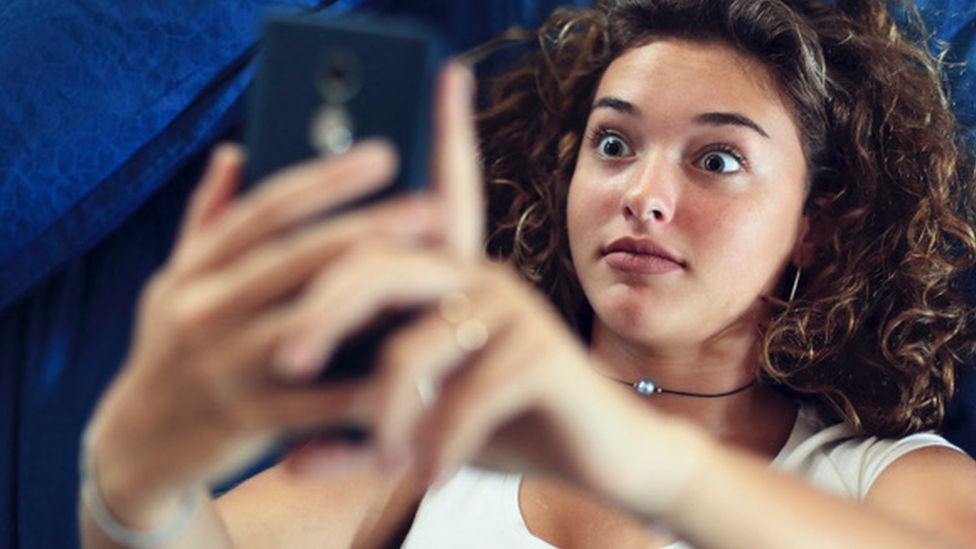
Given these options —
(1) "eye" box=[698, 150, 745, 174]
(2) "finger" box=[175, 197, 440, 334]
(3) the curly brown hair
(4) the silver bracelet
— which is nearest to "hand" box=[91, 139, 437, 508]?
(2) "finger" box=[175, 197, 440, 334]

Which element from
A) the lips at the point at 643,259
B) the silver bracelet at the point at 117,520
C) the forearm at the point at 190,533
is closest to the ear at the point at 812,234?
the lips at the point at 643,259

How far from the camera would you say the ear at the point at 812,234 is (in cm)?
130

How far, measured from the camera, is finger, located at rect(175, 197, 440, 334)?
52 cm

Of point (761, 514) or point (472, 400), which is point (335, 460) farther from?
point (761, 514)

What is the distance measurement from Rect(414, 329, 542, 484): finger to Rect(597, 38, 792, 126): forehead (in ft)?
2.31

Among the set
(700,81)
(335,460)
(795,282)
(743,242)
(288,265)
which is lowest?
(795,282)

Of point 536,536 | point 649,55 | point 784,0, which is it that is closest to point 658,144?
point 649,55

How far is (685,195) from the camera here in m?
1.17

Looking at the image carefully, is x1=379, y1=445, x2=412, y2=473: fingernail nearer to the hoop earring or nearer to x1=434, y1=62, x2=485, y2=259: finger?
x1=434, y1=62, x2=485, y2=259: finger

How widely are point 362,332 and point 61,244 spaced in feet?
2.82

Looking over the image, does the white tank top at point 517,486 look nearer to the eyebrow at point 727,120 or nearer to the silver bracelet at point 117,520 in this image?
the eyebrow at point 727,120

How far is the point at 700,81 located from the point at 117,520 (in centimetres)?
75

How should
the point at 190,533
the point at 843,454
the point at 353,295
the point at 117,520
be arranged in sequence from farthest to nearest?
the point at 843,454 → the point at 190,533 → the point at 117,520 → the point at 353,295

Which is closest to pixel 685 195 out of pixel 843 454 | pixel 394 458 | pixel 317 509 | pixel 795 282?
pixel 795 282
